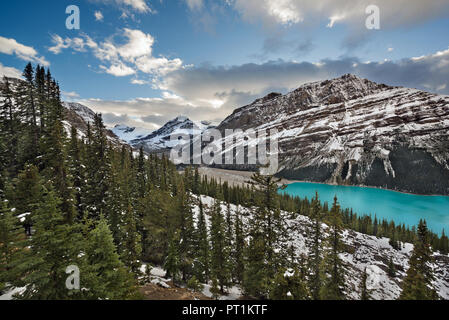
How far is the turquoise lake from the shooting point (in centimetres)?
10544

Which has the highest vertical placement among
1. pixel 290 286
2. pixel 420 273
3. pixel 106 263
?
pixel 106 263

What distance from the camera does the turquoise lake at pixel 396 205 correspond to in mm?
105438

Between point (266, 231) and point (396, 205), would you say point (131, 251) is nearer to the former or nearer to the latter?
point (266, 231)

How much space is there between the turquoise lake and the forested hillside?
102788 mm

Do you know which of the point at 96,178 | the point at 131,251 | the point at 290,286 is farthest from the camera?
the point at 96,178

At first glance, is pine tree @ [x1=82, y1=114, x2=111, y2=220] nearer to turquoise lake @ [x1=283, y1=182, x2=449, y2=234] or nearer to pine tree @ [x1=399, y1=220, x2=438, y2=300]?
pine tree @ [x1=399, y1=220, x2=438, y2=300]

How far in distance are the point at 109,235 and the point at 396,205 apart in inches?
6711

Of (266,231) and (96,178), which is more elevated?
(96,178)

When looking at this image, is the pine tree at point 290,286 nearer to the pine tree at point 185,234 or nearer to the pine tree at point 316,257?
the pine tree at point 316,257

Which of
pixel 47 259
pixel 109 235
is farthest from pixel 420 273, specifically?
pixel 47 259

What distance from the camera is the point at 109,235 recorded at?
12.9 m
